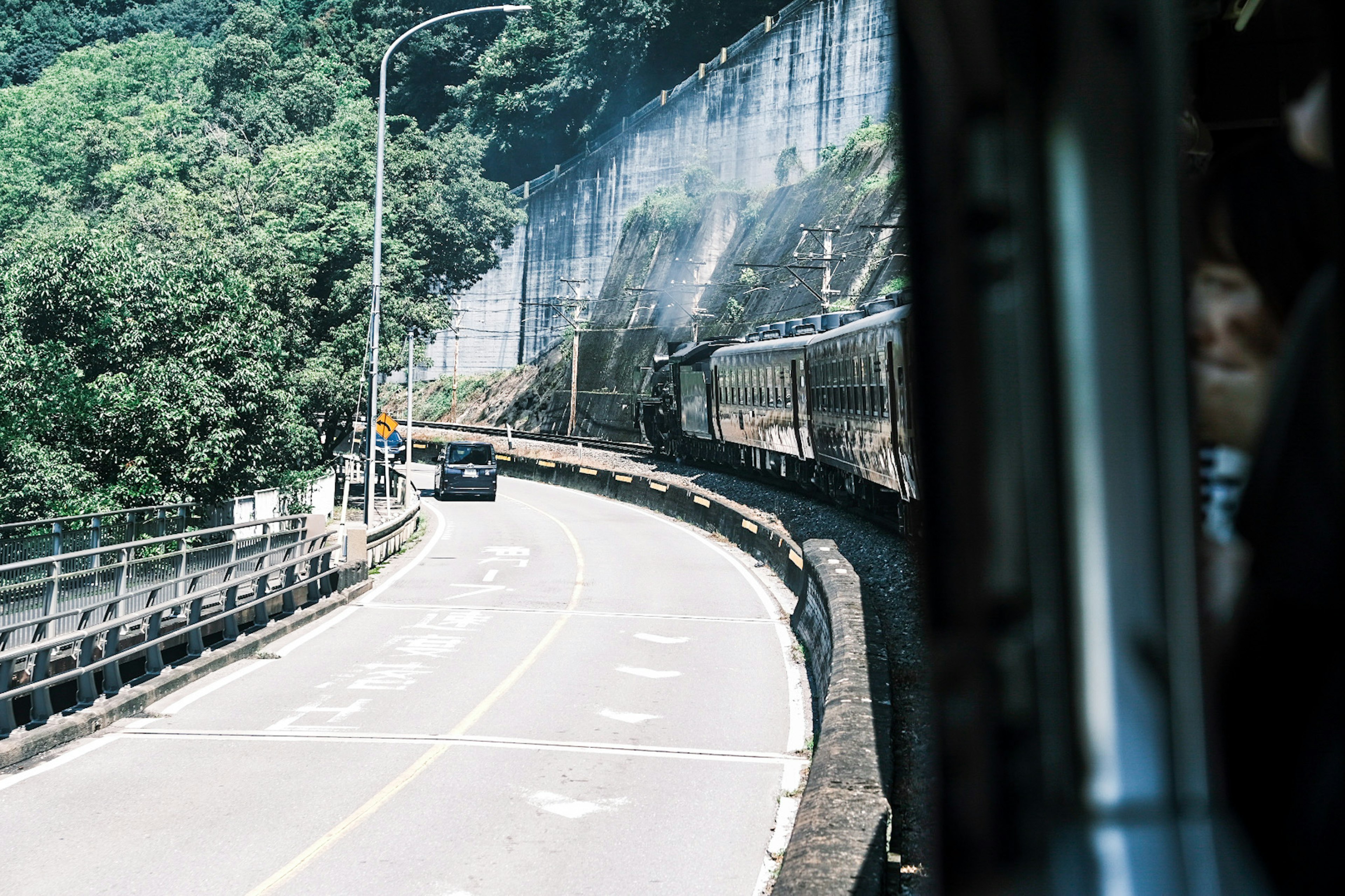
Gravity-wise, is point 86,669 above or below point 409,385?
below

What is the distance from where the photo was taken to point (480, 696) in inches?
546

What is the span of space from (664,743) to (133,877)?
5071 millimetres

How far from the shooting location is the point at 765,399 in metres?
32.7

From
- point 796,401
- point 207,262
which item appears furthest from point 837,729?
point 207,262

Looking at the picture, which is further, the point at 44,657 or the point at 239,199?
the point at 239,199

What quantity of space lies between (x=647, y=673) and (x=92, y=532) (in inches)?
239

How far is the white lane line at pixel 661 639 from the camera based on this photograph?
57.4 ft

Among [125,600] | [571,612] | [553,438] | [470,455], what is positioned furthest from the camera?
[553,438]

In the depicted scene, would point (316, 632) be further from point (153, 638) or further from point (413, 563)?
point (413, 563)

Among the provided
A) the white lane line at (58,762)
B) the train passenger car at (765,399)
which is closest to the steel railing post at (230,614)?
the white lane line at (58,762)

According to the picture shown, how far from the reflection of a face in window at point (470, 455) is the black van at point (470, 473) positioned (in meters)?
0.01

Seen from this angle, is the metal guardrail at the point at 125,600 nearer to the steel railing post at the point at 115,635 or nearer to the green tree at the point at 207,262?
the steel railing post at the point at 115,635

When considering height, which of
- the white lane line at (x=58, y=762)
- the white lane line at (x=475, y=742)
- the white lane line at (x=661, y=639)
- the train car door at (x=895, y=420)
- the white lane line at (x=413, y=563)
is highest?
the train car door at (x=895, y=420)

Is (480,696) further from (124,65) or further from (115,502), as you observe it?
(124,65)
